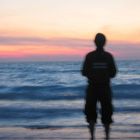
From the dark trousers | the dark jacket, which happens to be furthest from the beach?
the dark jacket

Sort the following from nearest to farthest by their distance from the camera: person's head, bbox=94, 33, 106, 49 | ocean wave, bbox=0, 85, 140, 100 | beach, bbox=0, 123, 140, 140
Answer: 1. person's head, bbox=94, 33, 106, 49
2. beach, bbox=0, 123, 140, 140
3. ocean wave, bbox=0, 85, 140, 100

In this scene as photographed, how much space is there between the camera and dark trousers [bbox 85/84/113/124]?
799cm

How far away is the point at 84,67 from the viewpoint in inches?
318

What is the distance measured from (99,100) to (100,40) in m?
0.96

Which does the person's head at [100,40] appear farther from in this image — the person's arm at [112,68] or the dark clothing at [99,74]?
the person's arm at [112,68]

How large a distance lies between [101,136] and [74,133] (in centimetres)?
78

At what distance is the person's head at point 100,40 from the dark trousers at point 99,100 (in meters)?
0.65

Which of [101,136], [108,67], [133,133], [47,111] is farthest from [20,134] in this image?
[47,111]

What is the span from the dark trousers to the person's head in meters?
0.65

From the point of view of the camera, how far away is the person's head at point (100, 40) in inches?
312

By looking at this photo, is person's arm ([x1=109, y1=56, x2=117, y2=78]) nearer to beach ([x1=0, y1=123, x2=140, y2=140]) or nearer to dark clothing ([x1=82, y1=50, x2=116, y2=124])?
dark clothing ([x1=82, y1=50, x2=116, y2=124])

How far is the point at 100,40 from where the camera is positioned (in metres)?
7.93

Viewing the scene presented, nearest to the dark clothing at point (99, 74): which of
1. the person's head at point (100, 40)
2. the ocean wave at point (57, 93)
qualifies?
the person's head at point (100, 40)

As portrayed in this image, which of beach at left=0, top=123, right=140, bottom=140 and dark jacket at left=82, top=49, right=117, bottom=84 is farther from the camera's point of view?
beach at left=0, top=123, right=140, bottom=140
